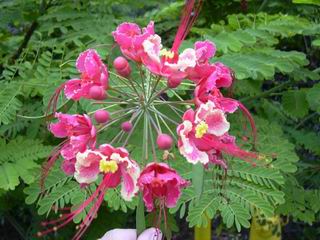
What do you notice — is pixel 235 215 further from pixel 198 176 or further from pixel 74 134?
pixel 74 134

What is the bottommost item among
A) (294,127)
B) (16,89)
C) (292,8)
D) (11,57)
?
(294,127)

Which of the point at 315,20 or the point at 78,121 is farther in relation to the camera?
the point at 315,20

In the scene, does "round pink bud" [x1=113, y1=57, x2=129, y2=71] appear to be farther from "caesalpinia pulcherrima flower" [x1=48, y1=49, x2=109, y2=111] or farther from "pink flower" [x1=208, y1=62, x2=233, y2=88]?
"pink flower" [x1=208, y1=62, x2=233, y2=88]

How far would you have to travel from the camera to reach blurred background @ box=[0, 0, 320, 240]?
238 cm

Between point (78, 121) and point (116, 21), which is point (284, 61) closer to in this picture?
point (116, 21)

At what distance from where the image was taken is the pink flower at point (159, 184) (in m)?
1.33

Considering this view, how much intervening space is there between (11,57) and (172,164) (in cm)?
115

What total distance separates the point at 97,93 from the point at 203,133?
238 mm

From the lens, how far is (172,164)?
220cm

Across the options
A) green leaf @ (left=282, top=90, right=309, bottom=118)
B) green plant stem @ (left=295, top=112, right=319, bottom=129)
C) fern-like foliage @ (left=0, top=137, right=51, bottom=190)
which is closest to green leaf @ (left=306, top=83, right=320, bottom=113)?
green leaf @ (left=282, top=90, right=309, bottom=118)

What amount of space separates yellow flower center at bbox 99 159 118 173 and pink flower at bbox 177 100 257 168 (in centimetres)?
14

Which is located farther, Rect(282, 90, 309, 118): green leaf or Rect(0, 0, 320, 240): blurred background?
Rect(282, 90, 309, 118): green leaf

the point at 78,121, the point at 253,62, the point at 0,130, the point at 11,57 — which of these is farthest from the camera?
the point at 11,57

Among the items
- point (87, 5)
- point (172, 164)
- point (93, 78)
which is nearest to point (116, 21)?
point (87, 5)
